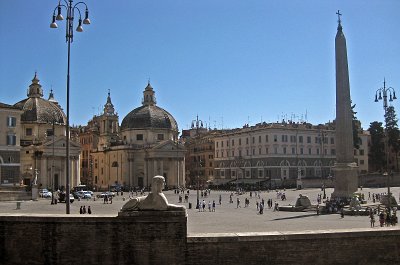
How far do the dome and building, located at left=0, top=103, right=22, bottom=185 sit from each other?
118ft

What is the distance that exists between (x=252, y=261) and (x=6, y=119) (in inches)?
1957

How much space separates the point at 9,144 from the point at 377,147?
6289 cm

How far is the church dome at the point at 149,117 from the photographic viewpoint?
93.1 m

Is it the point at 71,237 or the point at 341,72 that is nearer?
the point at 71,237

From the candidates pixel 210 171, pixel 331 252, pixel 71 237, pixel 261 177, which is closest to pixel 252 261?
pixel 331 252

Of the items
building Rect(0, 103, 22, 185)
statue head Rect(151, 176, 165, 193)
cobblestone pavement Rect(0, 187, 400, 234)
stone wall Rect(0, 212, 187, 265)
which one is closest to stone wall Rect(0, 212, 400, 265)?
stone wall Rect(0, 212, 187, 265)

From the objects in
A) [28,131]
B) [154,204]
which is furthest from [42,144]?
[154,204]

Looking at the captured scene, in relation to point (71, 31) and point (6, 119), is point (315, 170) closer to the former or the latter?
point (6, 119)

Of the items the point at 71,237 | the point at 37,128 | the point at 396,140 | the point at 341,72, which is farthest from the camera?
the point at 396,140

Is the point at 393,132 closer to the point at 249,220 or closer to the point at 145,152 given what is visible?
the point at 145,152

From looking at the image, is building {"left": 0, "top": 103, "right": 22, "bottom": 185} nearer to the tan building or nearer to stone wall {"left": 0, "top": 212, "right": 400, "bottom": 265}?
the tan building

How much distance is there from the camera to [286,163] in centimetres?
8819

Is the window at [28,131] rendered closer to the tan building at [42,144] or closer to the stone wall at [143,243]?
the tan building at [42,144]

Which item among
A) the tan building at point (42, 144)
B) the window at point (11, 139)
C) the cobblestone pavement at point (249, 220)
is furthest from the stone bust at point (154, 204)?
the tan building at point (42, 144)
